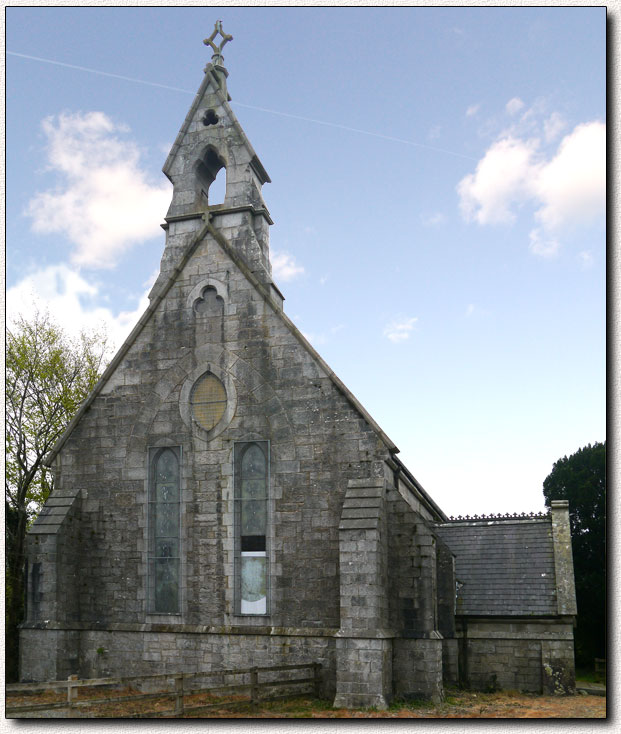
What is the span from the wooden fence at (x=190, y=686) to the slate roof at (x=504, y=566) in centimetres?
623

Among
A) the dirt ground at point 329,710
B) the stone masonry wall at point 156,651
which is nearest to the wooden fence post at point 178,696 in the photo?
the dirt ground at point 329,710

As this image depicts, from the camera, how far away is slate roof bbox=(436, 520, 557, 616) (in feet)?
66.7

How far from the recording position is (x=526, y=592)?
20594 mm

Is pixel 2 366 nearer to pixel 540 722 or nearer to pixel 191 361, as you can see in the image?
pixel 191 361

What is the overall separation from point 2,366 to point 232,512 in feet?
21.1

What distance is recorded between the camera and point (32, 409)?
93.8 ft

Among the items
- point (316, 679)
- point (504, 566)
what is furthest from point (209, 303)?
point (504, 566)

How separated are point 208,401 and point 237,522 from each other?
117 inches

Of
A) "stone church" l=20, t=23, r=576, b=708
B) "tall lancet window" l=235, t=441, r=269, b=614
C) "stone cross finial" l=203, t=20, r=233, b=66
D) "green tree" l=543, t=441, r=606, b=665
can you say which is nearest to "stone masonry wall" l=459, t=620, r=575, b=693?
"stone church" l=20, t=23, r=576, b=708

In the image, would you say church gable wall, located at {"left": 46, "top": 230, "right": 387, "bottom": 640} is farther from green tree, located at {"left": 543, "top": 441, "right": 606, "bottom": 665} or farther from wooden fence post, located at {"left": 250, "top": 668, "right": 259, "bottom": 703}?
green tree, located at {"left": 543, "top": 441, "right": 606, "bottom": 665}

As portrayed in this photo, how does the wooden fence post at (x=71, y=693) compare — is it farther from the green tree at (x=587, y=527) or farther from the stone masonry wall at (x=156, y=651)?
the green tree at (x=587, y=527)

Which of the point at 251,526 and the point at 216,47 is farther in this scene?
the point at 216,47

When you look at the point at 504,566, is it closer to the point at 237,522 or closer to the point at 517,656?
the point at 517,656

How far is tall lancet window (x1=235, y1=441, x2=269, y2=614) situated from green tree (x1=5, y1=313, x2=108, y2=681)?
42.3 feet
